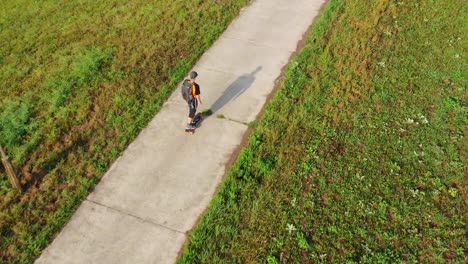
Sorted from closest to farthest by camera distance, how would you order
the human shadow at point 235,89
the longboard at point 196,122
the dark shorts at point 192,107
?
1. the dark shorts at point 192,107
2. the longboard at point 196,122
3. the human shadow at point 235,89

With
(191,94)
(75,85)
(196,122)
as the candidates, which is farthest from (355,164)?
(75,85)

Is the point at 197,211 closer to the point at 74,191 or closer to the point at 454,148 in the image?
the point at 74,191

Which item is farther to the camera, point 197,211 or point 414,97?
point 414,97

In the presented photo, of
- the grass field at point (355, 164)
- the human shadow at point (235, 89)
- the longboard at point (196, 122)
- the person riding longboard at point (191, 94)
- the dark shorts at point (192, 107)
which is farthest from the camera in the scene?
the human shadow at point (235, 89)

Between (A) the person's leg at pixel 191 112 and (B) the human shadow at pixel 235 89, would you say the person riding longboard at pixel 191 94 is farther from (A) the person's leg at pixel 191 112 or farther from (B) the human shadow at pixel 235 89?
(B) the human shadow at pixel 235 89

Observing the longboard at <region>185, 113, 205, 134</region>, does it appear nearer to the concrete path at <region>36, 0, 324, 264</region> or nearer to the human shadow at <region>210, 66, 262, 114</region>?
the concrete path at <region>36, 0, 324, 264</region>

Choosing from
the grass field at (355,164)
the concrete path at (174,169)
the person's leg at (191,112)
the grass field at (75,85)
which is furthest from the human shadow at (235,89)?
the grass field at (75,85)

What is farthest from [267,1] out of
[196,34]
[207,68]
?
[207,68]
